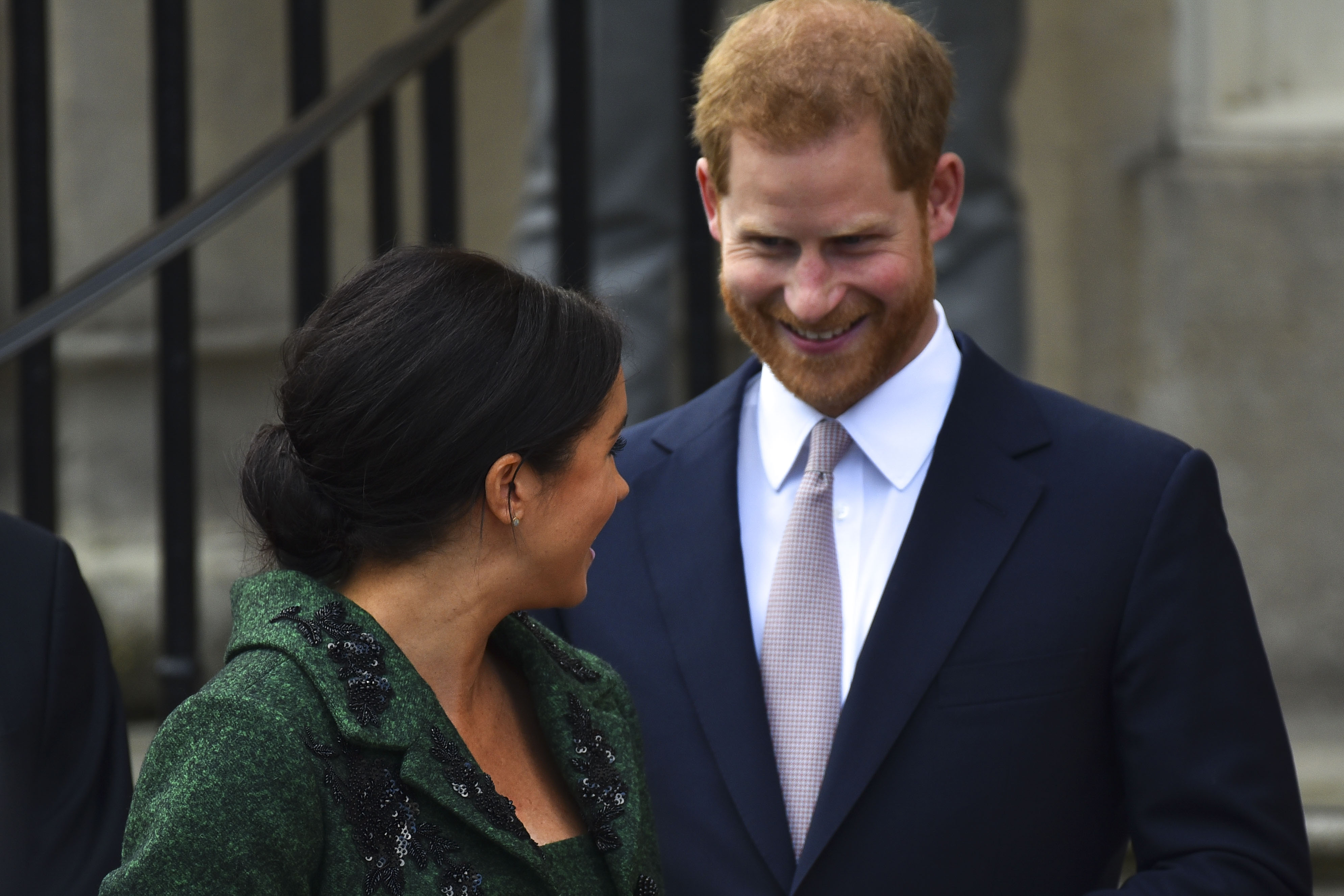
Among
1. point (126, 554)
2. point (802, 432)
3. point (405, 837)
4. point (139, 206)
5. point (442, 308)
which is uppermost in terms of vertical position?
point (442, 308)

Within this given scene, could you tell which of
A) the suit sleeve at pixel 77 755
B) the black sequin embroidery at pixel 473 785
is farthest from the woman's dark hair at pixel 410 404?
the suit sleeve at pixel 77 755

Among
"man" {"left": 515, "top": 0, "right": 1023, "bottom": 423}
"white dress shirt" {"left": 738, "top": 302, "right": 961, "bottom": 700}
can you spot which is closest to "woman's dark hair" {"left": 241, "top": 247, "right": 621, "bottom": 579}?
"white dress shirt" {"left": 738, "top": 302, "right": 961, "bottom": 700}

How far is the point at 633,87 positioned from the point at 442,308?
1.81 metres

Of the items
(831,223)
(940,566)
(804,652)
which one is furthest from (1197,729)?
(831,223)

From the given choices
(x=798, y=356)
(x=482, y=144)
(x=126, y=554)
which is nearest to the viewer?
(x=798, y=356)

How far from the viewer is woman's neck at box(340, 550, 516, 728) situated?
166 cm

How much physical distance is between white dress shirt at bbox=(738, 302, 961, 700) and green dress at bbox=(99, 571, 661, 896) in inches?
15.2

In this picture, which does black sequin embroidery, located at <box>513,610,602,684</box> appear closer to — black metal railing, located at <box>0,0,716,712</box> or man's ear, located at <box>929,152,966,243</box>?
man's ear, located at <box>929,152,966,243</box>

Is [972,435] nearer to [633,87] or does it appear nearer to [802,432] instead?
[802,432]

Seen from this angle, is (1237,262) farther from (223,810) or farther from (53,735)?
(223,810)

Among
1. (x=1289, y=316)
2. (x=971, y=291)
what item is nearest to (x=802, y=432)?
(x=971, y=291)

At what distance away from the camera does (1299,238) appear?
12.2 ft

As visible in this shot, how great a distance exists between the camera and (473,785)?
1598 mm

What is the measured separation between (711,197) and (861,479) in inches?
14.7
